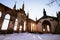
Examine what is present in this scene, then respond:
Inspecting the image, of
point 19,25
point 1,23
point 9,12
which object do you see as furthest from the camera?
point 19,25

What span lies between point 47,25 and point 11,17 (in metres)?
14.7

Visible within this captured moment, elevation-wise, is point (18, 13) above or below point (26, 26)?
above

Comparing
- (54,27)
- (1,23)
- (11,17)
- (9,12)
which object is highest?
(9,12)

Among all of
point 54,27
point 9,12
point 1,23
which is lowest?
point 54,27

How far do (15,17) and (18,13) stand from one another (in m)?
2.15

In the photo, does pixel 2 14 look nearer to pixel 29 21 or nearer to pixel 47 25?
pixel 29 21

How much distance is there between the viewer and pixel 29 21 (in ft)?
85.3

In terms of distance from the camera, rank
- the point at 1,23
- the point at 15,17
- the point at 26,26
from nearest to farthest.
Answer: the point at 1,23
the point at 15,17
the point at 26,26

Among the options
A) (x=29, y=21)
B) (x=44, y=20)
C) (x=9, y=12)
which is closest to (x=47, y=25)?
(x=44, y=20)

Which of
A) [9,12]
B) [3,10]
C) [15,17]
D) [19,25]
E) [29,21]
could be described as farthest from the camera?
[29,21]

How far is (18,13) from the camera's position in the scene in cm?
2259

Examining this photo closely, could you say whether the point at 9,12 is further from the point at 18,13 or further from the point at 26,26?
the point at 26,26

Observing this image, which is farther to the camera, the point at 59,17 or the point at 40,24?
the point at 40,24

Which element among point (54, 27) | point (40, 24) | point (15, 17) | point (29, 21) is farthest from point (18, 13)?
point (54, 27)
